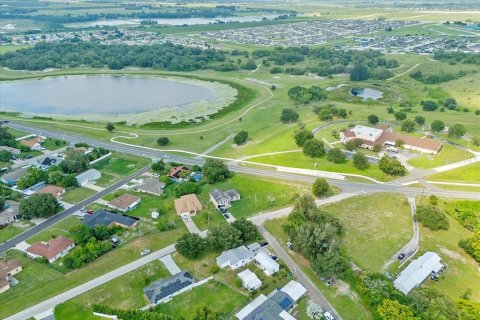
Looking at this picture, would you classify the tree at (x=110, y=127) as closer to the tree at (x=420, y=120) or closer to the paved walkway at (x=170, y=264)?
the paved walkway at (x=170, y=264)

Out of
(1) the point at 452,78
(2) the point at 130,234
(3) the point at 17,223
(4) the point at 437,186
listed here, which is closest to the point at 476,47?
(1) the point at 452,78

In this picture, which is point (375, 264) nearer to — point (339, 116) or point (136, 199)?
point (136, 199)

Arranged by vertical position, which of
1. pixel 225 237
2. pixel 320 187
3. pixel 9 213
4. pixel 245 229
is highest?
pixel 225 237

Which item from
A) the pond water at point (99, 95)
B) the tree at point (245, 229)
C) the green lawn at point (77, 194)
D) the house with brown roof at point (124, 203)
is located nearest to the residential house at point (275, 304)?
the tree at point (245, 229)

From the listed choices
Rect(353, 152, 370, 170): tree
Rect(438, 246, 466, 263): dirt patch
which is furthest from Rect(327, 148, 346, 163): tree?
Rect(438, 246, 466, 263): dirt patch

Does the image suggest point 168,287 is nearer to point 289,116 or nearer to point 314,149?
point 314,149

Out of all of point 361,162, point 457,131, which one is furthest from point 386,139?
point 457,131
